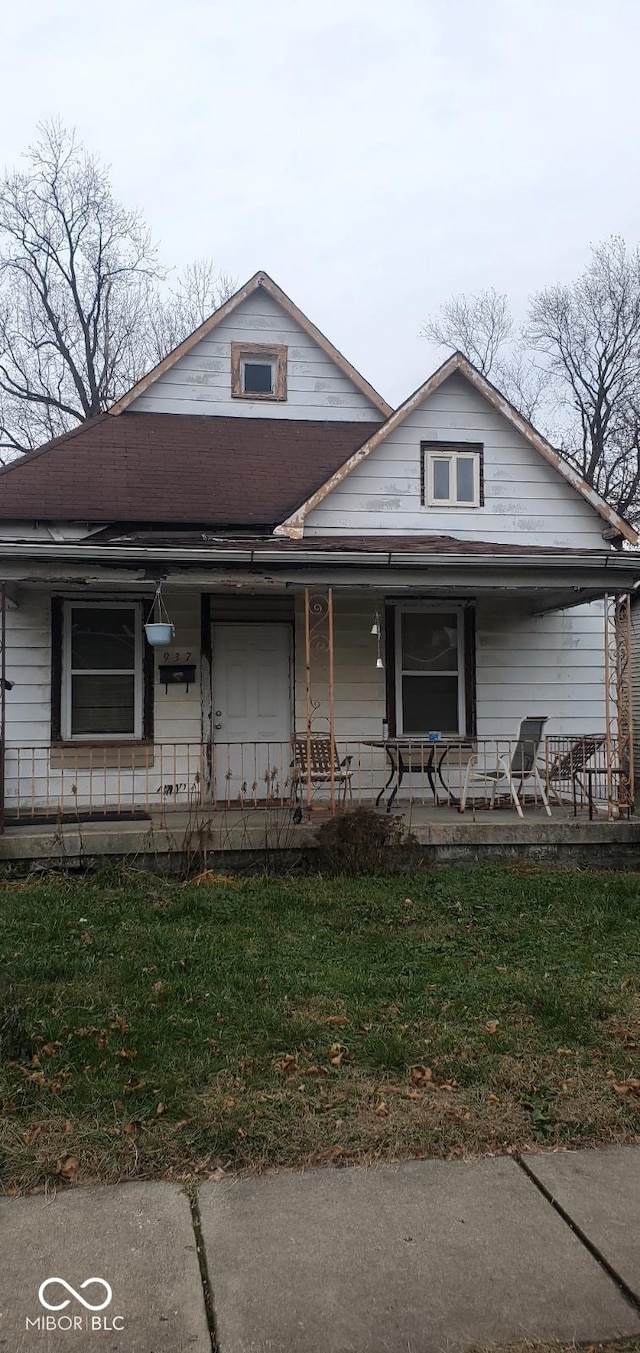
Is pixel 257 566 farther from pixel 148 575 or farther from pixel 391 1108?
pixel 391 1108

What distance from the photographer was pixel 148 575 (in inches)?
336

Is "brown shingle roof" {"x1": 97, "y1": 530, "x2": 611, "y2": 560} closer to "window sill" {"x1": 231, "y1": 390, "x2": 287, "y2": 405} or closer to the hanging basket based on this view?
the hanging basket

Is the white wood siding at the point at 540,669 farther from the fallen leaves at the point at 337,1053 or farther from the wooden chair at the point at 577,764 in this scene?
the fallen leaves at the point at 337,1053

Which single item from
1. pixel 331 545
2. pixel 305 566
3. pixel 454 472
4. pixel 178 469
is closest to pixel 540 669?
pixel 454 472

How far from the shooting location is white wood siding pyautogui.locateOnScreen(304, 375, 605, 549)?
11000 millimetres

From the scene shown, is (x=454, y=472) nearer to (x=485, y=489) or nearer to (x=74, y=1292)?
(x=485, y=489)

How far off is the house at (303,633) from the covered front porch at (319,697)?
3 cm

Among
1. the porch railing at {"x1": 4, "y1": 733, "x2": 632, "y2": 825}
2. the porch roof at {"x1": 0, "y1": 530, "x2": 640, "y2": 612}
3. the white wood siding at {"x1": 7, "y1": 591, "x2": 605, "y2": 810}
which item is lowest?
the porch railing at {"x1": 4, "y1": 733, "x2": 632, "y2": 825}

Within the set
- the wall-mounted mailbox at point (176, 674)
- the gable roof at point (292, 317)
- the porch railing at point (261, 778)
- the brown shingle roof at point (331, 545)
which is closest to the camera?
the brown shingle roof at point (331, 545)

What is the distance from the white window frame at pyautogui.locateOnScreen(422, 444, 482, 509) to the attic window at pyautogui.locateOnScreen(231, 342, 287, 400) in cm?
294

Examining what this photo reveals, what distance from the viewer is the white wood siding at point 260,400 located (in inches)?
499

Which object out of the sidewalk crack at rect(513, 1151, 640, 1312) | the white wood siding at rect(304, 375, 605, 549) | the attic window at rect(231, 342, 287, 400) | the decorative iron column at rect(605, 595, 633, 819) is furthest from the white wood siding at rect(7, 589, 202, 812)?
the sidewalk crack at rect(513, 1151, 640, 1312)

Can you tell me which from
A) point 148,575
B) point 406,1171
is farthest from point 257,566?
point 406,1171

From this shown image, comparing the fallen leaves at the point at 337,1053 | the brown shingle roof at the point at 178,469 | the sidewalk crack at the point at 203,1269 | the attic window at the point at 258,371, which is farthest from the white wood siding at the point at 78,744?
the sidewalk crack at the point at 203,1269
